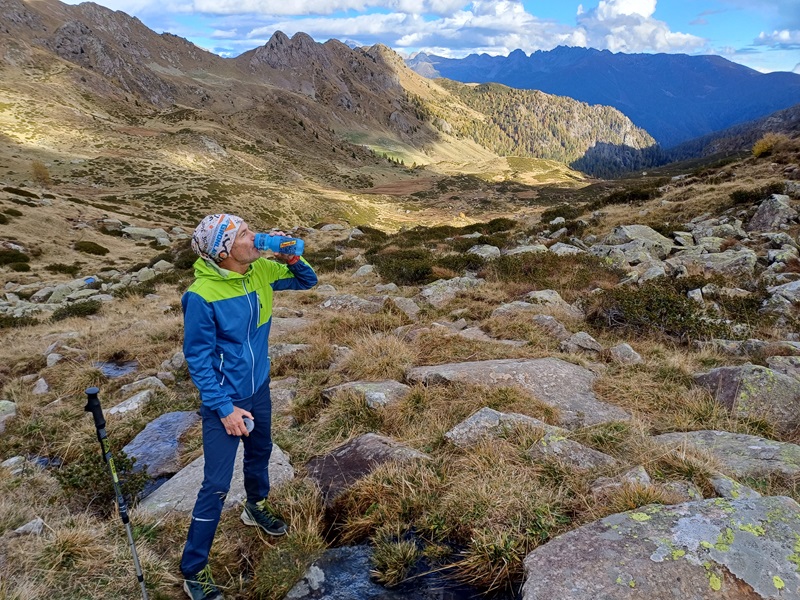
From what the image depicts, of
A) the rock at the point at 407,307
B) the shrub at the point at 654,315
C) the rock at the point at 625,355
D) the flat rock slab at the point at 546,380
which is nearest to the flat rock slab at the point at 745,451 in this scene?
the flat rock slab at the point at 546,380

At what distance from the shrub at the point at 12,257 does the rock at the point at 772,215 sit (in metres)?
40.3

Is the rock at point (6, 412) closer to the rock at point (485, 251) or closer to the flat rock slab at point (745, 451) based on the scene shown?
the flat rock slab at point (745, 451)

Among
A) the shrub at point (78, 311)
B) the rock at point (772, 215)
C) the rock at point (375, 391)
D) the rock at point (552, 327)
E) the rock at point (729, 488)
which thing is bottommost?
the shrub at point (78, 311)

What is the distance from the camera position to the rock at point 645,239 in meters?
15.7

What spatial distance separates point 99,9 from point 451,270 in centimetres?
26283

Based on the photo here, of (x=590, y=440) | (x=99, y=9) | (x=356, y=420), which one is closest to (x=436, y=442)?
(x=356, y=420)

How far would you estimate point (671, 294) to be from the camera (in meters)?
9.41

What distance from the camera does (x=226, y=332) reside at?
3592 mm

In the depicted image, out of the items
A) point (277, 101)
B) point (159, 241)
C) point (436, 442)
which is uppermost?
point (277, 101)

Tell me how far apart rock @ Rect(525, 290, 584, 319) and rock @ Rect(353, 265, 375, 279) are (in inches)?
305

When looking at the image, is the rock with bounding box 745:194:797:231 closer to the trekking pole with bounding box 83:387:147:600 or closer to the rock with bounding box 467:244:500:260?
the rock with bounding box 467:244:500:260

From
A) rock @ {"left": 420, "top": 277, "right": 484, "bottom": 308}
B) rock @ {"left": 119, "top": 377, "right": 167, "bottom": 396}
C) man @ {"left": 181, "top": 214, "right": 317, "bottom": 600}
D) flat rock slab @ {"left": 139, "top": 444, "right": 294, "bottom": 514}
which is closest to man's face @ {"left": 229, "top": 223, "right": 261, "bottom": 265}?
man @ {"left": 181, "top": 214, "right": 317, "bottom": 600}

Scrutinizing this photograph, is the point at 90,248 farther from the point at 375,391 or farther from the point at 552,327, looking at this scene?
the point at 552,327

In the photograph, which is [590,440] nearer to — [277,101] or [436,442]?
[436,442]
